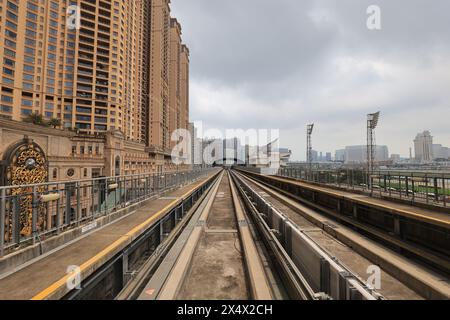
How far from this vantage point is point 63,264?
3633mm

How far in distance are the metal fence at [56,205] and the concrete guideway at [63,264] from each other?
57 centimetres

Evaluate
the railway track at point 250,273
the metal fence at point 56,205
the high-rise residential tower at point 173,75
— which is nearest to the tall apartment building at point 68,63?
the high-rise residential tower at point 173,75

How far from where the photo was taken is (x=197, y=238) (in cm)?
718

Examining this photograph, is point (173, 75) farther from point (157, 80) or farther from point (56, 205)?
point (56, 205)

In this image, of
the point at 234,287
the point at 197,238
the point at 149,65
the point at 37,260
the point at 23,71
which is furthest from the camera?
the point at 149,65

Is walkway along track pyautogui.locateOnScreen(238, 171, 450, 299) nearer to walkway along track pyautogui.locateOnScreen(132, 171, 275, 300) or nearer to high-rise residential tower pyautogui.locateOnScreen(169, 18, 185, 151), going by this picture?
walkway along track pyautogui.locateOnScreen(132, 171, 275, 300)

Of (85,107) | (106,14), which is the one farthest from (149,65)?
(85,107)

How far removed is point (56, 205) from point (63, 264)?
206 centimetres

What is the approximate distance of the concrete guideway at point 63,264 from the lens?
9.52ft

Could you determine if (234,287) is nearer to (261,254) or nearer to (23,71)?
(261,254)

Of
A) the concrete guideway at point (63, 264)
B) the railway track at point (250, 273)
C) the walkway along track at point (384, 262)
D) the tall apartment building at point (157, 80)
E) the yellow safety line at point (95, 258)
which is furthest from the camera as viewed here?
the tall apartment building at point (157, 80)

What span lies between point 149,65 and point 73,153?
3041 inches

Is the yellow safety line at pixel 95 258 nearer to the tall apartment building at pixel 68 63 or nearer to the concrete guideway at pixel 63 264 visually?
the concrete guideway at pixel 63 264

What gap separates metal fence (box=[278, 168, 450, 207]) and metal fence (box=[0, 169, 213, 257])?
36.7ft
